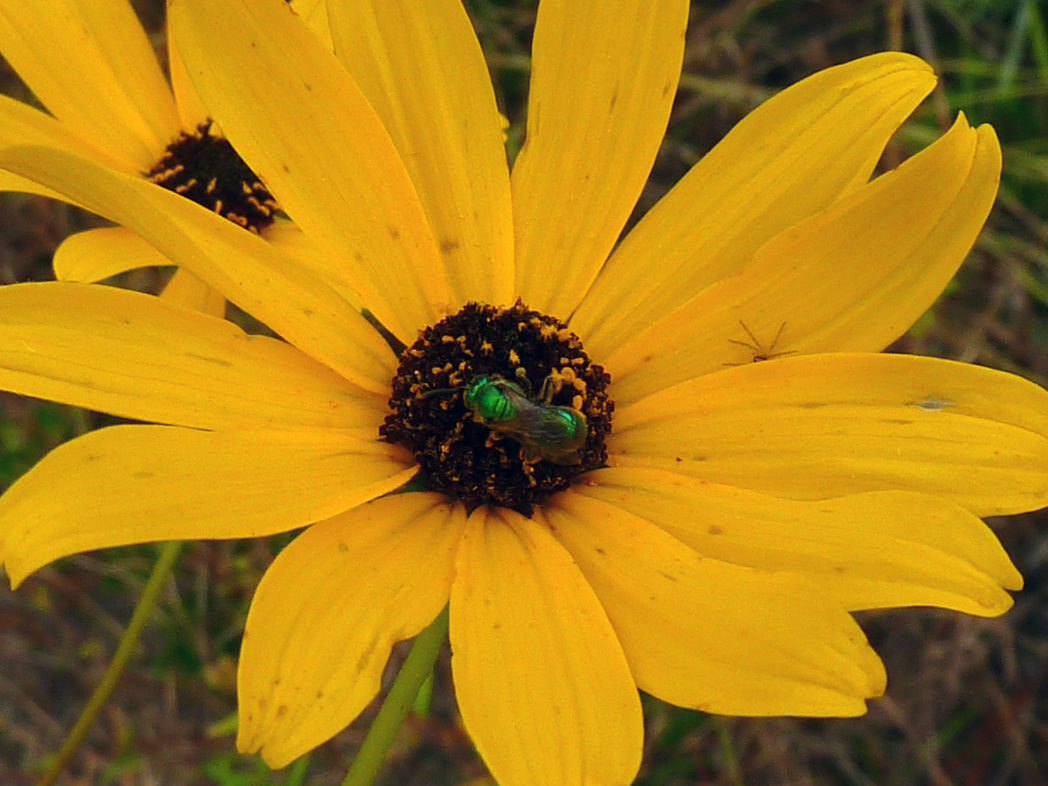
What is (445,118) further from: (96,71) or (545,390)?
(96,71)

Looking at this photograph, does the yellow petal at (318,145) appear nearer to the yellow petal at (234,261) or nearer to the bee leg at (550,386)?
the yellow petal at (234,261)

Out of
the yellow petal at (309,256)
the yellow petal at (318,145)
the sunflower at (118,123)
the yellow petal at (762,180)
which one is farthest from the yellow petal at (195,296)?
the yellow petal at (762,180)

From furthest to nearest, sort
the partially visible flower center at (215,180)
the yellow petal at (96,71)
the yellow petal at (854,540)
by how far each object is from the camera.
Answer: the partially visible flower center at (215,180) → the yellow petal at (96,71) → the yellow petal at (854,540)

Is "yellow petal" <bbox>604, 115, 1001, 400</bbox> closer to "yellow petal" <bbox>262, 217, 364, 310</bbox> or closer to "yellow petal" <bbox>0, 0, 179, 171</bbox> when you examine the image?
"yellow petal" <bbox>262, 217, 364, 310</bbox>

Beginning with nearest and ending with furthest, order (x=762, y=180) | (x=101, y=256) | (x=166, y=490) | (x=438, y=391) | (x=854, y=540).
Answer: (x=166, y=490) → (x=854, y=540) → (x=438, y=391) → (x=762, y=180) → (x=101, y=256)

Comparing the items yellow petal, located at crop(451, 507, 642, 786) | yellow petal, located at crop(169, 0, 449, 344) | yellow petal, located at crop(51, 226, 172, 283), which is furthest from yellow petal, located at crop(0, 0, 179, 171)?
yellow petal, located at crop(451, 507, 642, 786)

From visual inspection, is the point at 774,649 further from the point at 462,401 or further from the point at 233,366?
the point at 233,366

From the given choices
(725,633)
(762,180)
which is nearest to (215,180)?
(762,180)
